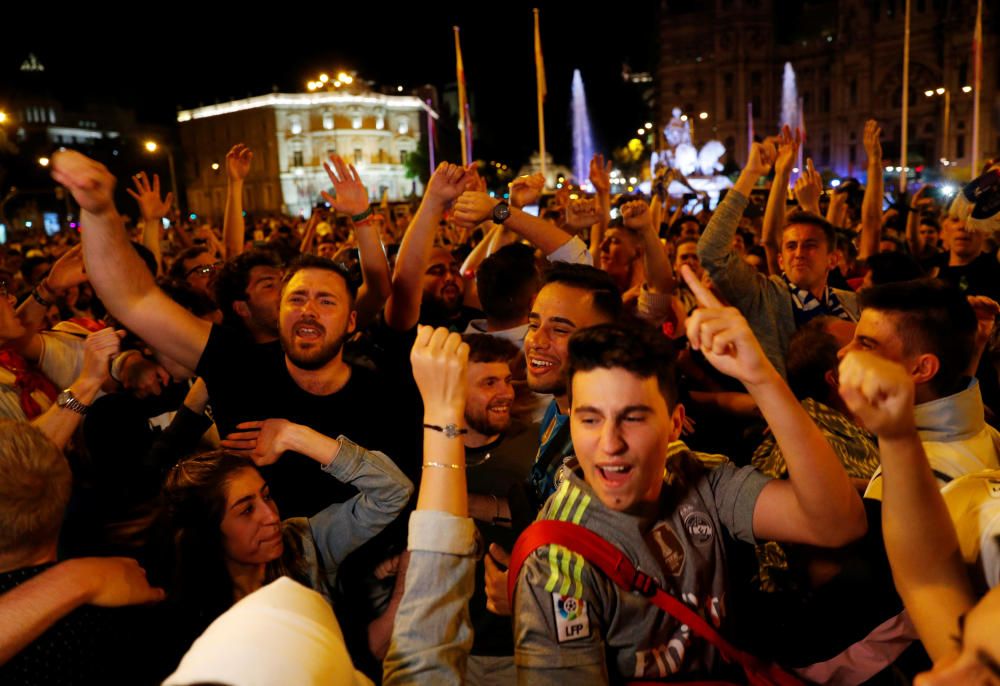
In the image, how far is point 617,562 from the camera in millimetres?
1969

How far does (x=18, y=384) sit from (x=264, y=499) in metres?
2.28

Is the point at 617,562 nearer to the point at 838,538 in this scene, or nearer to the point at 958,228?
the point at 838,538

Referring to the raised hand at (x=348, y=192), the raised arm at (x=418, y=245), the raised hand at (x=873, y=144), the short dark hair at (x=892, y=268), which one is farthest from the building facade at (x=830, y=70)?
the raised arm at (x=418, y=245)

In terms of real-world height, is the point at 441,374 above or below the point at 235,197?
below

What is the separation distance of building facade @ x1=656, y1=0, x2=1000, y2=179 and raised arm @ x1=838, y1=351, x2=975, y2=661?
264ft

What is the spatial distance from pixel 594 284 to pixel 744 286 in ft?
4.47

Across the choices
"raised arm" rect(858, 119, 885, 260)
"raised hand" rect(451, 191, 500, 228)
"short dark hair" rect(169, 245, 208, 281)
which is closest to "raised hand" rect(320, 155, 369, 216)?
"raised hand" rect(451, 191, 500, 228)

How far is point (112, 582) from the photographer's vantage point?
6.81ft

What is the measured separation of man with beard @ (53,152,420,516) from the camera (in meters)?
3.22

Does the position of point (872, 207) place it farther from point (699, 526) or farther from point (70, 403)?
point (70, 403)

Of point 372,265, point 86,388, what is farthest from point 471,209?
point 86,388

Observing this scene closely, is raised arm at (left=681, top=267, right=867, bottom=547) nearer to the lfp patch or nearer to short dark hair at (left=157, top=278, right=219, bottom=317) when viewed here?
the lfp patch

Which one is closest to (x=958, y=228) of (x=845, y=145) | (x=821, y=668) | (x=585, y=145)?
(x=821, y=668)

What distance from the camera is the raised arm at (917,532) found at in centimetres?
162
